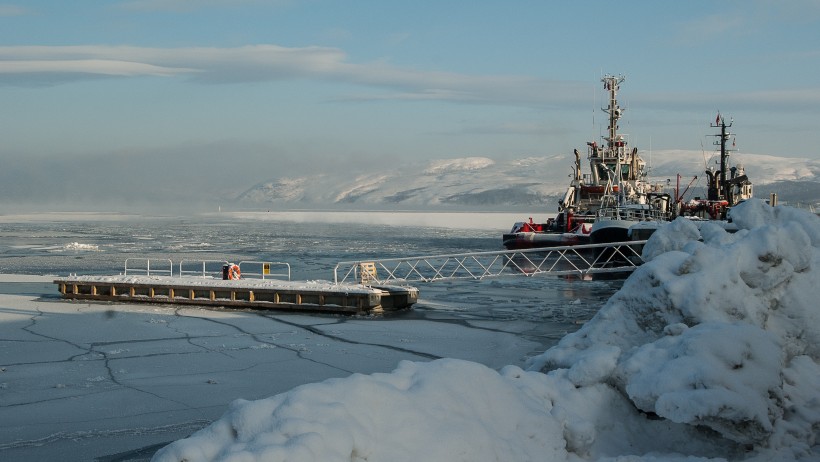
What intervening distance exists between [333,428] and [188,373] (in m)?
8.53

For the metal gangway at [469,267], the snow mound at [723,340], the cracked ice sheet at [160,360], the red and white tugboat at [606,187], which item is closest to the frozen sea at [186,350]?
the cracked ice sheet at [160,360]

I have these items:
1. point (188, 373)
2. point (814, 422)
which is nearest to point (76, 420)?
point (188, 373)

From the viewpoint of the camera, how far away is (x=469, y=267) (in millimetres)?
41062

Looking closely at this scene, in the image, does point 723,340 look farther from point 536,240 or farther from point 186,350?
point 536,240

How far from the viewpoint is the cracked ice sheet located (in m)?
11.2

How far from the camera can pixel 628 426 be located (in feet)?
31.4

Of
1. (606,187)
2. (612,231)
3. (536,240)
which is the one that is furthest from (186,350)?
(606,187)

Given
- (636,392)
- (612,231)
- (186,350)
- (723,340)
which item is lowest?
(186,350)

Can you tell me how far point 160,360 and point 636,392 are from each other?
977 cm

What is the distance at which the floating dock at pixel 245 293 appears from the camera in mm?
24766

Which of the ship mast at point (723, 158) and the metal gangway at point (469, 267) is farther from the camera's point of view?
the ship mast at point (723, 158)

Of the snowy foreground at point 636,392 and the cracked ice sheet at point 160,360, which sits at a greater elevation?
the snowy foreground at point 636,392

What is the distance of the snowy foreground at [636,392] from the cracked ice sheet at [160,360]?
147 inches

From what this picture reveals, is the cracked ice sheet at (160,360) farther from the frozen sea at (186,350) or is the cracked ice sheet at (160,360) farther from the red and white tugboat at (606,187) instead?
the red and white tugboat at (606,187)
